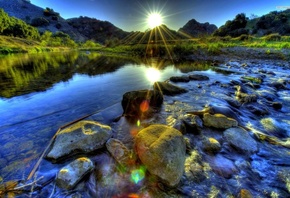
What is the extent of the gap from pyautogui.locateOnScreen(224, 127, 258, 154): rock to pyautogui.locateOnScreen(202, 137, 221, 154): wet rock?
0.56 m

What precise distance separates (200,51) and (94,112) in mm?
29938

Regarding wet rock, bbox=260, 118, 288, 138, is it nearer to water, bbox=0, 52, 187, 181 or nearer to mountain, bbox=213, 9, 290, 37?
water, bbox=0, 52, 187, 181

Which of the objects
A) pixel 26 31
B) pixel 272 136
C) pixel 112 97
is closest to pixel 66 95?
pixel 112 97

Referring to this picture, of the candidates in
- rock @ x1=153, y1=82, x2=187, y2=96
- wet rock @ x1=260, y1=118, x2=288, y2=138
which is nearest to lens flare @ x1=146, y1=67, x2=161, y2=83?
rock @ x1=153, y1=82, x2=187, y2=96

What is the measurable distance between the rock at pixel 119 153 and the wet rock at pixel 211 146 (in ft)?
7.43

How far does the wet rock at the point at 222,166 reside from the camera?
12.8 ft

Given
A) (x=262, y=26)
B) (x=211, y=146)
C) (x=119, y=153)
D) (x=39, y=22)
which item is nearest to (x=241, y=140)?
(x=211, y=146)

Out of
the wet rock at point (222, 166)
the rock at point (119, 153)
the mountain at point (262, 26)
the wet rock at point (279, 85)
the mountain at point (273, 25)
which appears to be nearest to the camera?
the wet rock at point (222, 166)

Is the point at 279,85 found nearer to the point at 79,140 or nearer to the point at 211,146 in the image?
the point at 211,146

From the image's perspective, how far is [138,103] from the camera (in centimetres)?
729

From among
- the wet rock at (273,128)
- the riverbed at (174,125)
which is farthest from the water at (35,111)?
the wet rock at (273,128)

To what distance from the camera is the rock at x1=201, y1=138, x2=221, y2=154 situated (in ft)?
15.5

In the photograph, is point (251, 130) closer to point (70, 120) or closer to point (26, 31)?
point (70, 120)

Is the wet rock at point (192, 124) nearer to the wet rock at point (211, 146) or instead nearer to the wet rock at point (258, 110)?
the wet rock at point (211, 146)
